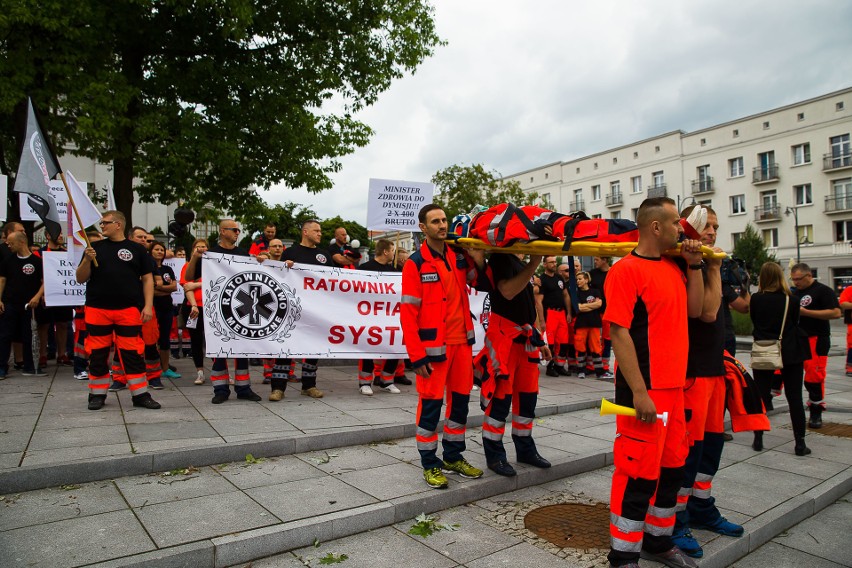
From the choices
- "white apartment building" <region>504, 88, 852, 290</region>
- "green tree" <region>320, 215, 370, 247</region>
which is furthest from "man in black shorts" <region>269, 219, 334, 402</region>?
"white apartment building" <region>504, 88, 852, 290</region>

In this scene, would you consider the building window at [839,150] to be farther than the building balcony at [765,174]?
No

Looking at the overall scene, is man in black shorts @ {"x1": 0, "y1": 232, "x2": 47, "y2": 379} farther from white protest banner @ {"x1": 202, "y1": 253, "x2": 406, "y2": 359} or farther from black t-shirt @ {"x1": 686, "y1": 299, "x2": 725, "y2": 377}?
black t-shirt @ {"x1": 686, "y1": 299, "x2": 725, "y2": 377}

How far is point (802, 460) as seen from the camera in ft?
19.5

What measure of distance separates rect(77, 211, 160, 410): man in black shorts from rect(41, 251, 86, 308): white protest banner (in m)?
2.84

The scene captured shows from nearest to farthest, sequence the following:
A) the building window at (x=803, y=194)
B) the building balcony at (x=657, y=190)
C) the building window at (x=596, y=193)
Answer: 1. the building window at (x=803, y=194)
2. the building balcony at (x=657, y=190)
3. the building window at (x=596, y=193)

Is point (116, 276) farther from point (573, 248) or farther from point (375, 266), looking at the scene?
point (573, 248)

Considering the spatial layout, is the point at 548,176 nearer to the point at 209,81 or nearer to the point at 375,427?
the point at 209,81

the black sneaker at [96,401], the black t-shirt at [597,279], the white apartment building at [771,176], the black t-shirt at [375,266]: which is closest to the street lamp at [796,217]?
the white apartment building at [771,176]

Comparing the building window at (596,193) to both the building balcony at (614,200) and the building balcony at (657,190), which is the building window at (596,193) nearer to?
the building balcony at (614,200)

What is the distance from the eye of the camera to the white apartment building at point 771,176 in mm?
45031

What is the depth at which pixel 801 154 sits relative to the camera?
156 ft

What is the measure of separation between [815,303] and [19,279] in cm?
1132

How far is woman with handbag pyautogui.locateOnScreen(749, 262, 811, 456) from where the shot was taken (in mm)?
6133

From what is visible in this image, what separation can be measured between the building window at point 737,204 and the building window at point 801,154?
506 centimetres
